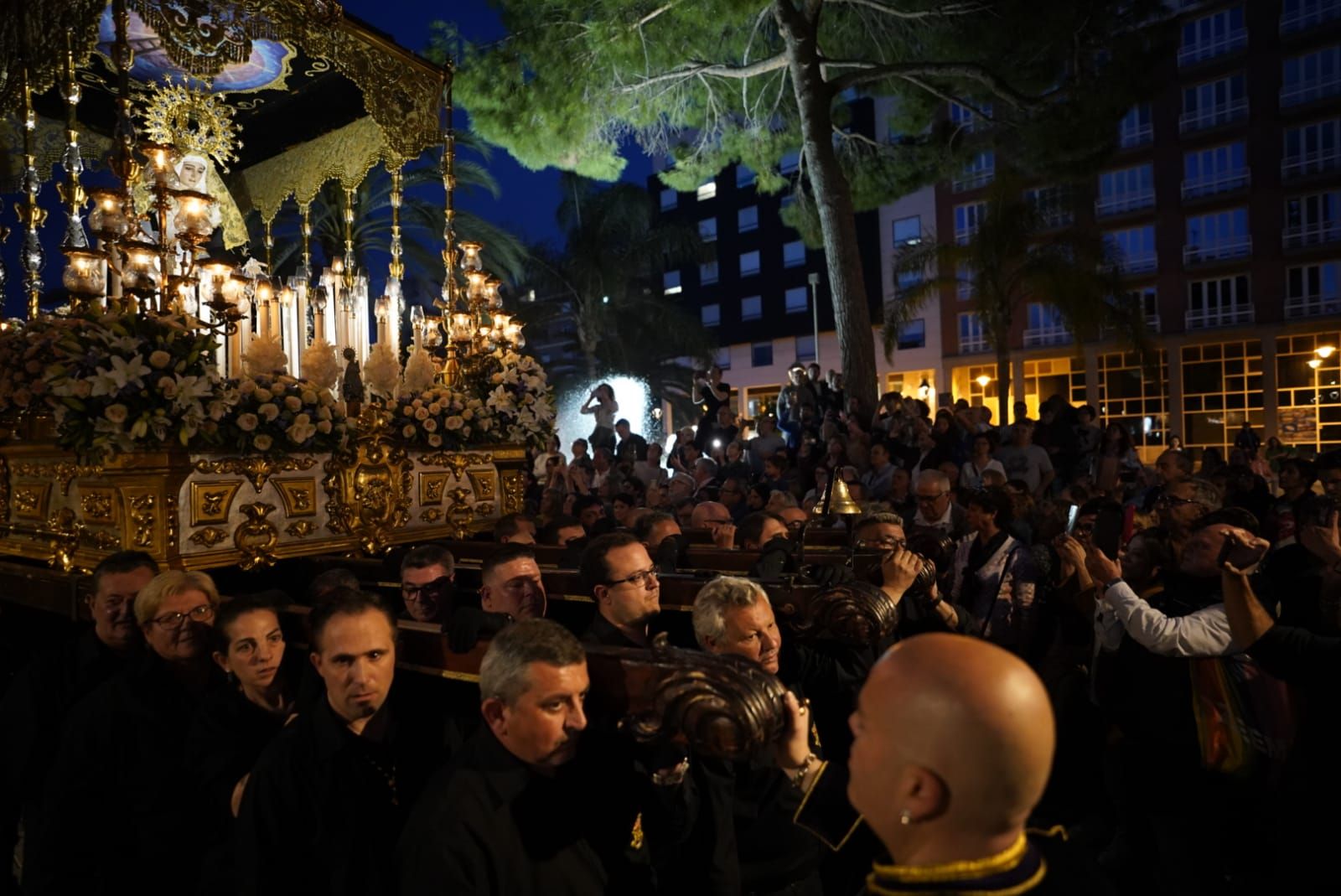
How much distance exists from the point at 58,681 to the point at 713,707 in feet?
11.4

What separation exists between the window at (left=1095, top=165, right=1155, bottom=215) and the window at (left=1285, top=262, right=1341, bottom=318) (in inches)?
207

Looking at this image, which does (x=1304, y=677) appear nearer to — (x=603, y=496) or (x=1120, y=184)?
(x=603, y=496)

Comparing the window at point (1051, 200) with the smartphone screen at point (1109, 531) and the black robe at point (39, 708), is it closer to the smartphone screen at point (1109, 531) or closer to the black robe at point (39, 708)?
the smartphone screen at point (1109, 531)

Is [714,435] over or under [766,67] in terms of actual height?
under

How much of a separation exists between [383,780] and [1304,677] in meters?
3.20

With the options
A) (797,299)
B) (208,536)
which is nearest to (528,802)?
(208,536)

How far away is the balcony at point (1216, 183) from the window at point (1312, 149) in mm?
1107

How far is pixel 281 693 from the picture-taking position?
3.42 meters

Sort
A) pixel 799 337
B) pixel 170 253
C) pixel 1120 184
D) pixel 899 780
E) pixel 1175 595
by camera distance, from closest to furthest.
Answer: pixel 899 780
pixel 1175 595
pixel 170 253
pixel 1120 184
pixel 799 337

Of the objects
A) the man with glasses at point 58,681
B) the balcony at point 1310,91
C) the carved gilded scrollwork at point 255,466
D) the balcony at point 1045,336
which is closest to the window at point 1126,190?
the balcony at point 1310,91

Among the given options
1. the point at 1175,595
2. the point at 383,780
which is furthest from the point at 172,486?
the point at 1175,595

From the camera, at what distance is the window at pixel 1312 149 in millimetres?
26656

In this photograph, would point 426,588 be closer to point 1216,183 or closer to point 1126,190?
point 1216,183

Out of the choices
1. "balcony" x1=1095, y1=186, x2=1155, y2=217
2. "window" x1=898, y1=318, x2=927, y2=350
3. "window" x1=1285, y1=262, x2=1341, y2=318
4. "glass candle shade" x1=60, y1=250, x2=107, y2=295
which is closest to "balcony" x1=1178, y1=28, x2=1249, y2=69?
"balcony" x1=1095, y1=186, x2=1155, y2=217
